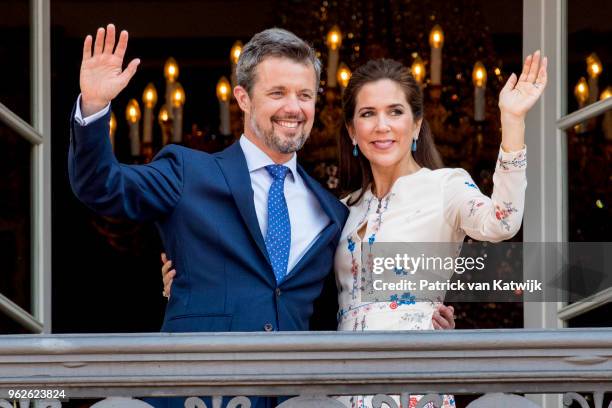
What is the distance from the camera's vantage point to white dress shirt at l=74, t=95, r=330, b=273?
339 centimetres

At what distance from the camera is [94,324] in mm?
8156

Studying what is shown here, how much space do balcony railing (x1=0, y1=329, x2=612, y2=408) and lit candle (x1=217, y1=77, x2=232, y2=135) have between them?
3.37 m

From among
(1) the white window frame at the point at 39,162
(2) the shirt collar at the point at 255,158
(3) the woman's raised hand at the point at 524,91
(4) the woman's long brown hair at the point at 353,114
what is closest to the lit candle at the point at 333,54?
(1) the white window frame at the point at 39,162

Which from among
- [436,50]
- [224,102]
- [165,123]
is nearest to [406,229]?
[436,50]

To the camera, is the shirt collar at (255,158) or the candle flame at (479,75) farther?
the candle flame at (479,75)

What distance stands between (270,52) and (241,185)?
0.36 m

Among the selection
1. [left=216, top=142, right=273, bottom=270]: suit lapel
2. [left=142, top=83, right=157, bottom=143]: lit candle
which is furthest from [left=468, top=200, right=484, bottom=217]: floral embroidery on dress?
[left=142, top=83, right=157, bottom=143]: lit candle

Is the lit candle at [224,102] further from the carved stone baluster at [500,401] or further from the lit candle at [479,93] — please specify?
the carved stone baluster at [500,401]

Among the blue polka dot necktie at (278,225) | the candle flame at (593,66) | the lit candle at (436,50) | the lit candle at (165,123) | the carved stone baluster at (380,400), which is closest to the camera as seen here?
the carved stone baluster at (380,400)

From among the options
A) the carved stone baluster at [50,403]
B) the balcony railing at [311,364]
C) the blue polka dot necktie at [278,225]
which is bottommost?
the carved stone baluster at [50,403]

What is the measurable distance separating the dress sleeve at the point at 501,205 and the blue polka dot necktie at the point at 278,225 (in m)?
0.44

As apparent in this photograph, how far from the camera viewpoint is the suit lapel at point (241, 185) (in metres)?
3.27

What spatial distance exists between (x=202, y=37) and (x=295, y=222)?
4.82 m

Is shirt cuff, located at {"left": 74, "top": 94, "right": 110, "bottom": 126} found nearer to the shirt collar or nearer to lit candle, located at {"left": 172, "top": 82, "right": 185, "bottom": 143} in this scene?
the shirt collar
